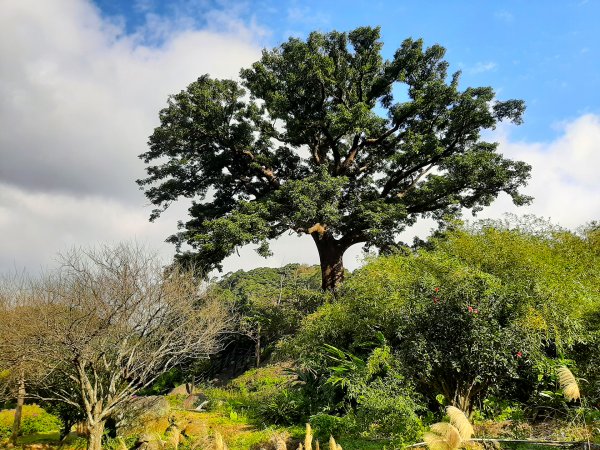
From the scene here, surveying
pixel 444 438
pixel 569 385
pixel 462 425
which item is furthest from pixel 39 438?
pixel 569 385

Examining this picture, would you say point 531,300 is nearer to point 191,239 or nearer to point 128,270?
point 128,270

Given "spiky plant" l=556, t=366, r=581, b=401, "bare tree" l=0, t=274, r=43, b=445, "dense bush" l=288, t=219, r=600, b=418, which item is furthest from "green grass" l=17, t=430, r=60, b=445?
"spiky plant" l=556, t=366, r=581, b=401

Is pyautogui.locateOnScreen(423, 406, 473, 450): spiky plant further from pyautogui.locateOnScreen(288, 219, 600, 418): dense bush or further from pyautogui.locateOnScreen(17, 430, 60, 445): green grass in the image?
pyautogui.locateOnScreen(17, 430, 60, 445): green grass

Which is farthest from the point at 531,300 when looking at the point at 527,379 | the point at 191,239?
the point at 191,239

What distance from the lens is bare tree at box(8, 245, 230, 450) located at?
1002cm

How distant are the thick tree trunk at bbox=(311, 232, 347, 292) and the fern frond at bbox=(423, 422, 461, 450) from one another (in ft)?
53.5

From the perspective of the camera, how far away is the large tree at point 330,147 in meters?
18.0

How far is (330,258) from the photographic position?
20.5m

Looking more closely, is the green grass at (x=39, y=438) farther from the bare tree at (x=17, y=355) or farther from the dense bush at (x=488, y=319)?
the dense bush at (x=488, y=319)

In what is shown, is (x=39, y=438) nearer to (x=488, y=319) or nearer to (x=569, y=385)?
(x=488, y=319)

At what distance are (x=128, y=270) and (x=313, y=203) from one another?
771 centimetres

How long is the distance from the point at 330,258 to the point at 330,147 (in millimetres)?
5805

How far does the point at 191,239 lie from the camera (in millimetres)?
18047

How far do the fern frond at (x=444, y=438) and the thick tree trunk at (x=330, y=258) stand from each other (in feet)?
53.5
